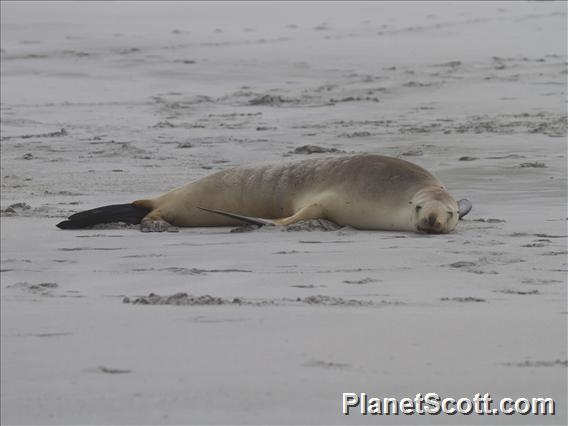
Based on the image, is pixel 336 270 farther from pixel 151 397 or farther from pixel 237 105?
pixel 237 105

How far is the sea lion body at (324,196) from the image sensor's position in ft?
21.2

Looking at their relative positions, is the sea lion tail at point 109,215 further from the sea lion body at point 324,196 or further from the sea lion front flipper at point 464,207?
the sea lion front flipper at point 464,207

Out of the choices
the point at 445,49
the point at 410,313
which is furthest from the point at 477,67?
the point at 410,313

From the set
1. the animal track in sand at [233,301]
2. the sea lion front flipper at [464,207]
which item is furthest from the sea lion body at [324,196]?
the animal track in sand at [233,301]

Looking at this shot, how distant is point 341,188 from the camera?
6.68 m

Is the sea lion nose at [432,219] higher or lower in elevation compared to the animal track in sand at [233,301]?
lower

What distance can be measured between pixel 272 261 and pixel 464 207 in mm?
1606

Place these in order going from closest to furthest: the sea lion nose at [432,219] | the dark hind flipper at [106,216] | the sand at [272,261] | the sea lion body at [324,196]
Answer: the sand at [272,261]
the sea lion nose at [432,219]
the dark hind flipper at [106,216]
the sea lion body at [324,196]

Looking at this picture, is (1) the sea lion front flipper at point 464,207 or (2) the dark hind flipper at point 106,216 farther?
(1) the sea lion front flipper at point 464,207

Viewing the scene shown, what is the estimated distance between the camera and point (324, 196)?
21.9 ft

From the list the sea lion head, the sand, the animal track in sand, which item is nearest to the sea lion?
the sea lion head

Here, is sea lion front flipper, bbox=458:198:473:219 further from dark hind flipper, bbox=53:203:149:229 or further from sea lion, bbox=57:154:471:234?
dark hind flipper, bbox=53:203:149:229

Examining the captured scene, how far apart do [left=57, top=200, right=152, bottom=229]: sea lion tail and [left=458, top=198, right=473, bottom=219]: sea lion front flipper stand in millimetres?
1540

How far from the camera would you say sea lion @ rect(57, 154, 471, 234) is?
6.41 m
